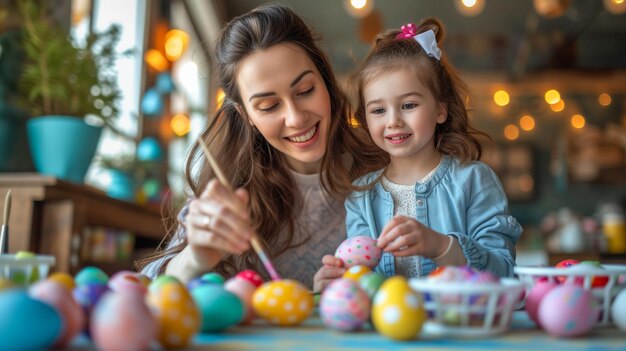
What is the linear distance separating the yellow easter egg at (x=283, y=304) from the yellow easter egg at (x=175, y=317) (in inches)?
6.1

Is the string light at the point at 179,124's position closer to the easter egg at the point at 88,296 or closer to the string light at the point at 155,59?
the string light at the point at 155,59

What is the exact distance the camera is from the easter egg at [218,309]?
0.76 meters

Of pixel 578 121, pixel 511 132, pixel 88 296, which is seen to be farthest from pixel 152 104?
pixel 511 132

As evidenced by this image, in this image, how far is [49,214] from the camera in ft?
7.42

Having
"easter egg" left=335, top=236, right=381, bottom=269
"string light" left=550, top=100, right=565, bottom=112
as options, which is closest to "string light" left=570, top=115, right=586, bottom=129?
"string light" left=550, top=100, right=565, bottom=112

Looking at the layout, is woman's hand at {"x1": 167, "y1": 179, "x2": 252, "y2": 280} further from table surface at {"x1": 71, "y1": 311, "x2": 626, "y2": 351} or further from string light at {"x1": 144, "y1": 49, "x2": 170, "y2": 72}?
string light at {"x1": 144, "y1": 49, "x2": 170, "y2": 72}

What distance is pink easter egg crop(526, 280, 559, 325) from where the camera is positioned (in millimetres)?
825

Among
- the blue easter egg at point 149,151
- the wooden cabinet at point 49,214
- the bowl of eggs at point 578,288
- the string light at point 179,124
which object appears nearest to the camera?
the bowl of eggs at point 578,288

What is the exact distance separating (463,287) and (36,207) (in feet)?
6.18

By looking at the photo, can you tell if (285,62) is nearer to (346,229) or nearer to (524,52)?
(346,229)

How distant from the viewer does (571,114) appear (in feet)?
28.3

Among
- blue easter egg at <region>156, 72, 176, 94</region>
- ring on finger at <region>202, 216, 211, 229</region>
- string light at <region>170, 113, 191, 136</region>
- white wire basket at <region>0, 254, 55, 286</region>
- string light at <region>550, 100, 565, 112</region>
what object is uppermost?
string light at <region>550, 100, 565, 112</region>

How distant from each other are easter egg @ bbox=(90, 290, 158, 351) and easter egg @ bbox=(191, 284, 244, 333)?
12 cm

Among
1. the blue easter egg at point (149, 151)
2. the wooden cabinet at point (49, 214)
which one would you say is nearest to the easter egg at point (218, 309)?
the wooden cabinet at point (49, 214)
